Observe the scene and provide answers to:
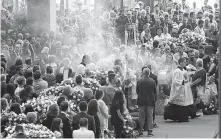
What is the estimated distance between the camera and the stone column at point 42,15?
33.4 metres

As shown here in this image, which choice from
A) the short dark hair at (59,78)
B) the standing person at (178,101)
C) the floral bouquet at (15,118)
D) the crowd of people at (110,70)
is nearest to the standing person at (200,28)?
the crowd of people at (110,70)

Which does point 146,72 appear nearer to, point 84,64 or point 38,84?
point 38,84

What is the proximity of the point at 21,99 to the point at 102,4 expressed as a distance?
2340 cm

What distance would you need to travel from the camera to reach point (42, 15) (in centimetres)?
3378

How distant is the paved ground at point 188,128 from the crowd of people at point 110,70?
30cm

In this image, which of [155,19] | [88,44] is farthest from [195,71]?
[155,19]

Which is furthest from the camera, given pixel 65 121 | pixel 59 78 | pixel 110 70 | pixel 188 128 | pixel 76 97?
pixel 188 128

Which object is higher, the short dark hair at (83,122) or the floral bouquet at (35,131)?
the short dark hair at (83,122)

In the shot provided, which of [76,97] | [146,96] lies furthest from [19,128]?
[146,96]

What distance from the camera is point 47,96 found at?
17953 mm

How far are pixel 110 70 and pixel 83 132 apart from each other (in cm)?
556

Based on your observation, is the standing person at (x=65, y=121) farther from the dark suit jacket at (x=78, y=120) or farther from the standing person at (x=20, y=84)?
the standing person at (x=20, y=84)

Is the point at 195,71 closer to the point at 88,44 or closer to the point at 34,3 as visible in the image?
the point at 88,44

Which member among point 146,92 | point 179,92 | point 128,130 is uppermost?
point 146,92
